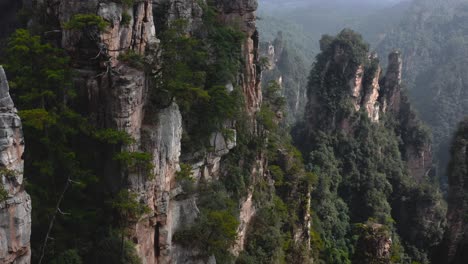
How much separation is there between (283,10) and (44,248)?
609 ft

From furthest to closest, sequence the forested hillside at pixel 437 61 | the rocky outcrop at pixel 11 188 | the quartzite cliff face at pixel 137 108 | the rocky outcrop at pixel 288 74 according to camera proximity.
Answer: the rocky outcrop at pixel 288 74 → the forested hillside at pixel 437 61 → the quartzite cliff face at pixel 137 108 → the rocky outcrop at pixel 11 188

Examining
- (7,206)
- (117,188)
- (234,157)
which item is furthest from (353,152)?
(7,206)

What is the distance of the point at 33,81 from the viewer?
15812mm

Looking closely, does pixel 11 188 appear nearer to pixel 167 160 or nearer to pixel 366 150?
pixel 167 160

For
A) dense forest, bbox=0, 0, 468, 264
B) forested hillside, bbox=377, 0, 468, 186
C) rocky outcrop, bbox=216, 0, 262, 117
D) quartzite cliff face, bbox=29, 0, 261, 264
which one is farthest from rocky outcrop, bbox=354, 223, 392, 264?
forested hillside, bbox=377, 0, 468, 186

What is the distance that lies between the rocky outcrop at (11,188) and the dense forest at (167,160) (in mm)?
35

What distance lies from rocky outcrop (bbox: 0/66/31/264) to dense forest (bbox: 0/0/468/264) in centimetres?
3

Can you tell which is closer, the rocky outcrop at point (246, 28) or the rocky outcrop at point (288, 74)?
the rocky outcrop at point (246, 28)

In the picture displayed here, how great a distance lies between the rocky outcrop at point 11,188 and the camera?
11.5 metres

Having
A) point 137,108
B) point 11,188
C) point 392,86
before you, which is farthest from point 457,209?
point 11,188

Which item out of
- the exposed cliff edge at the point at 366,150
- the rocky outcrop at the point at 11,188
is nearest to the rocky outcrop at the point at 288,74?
the exposed cliff edge at the point at 366,150

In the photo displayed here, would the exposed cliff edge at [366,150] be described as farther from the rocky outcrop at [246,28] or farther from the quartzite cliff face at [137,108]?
the quartzite cliff face at [137,108]

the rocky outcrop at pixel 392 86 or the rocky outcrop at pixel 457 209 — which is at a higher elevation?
the rocky outcrop at pixel 392 86

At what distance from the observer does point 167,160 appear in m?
17.7
